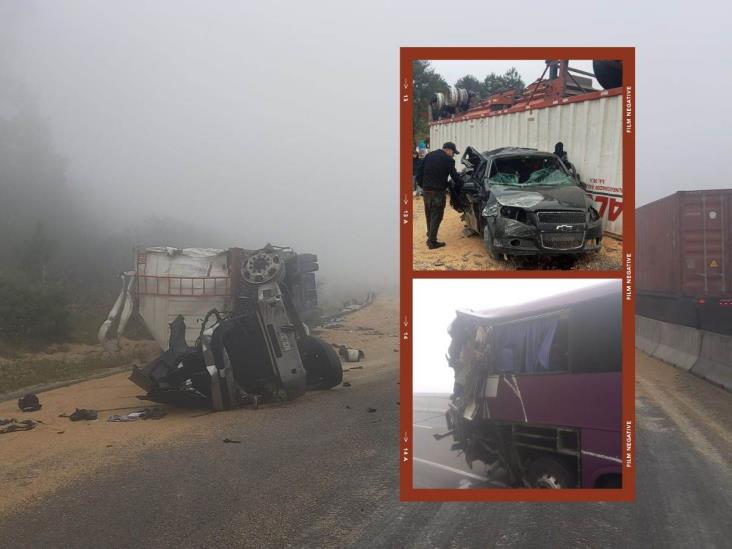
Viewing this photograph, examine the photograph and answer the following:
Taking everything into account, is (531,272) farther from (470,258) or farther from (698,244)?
(698,244)

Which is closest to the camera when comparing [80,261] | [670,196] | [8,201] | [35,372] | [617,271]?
[617,271]

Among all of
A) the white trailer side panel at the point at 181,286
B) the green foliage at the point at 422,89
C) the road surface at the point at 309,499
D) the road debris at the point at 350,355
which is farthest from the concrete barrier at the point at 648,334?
the green foliage at the point at 422,89

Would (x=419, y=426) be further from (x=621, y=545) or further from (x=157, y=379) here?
(x=157, y=379)

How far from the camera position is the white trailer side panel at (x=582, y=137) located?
2.60 meters

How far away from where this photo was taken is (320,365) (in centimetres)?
1134

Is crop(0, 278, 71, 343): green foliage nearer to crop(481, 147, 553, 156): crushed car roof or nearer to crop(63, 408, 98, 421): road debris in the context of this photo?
crop(63, 408, 98, 421): road debris

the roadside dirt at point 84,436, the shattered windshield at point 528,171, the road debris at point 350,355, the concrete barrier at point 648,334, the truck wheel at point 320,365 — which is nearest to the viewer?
the shattered windshield at point 528,171

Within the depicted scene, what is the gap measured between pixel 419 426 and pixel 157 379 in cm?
775

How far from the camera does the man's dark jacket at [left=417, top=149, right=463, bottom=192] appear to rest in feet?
9.18

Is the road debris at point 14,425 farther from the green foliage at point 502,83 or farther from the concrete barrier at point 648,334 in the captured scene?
the concrete barrier at point 648,334

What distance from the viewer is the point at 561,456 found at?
8.46 feet

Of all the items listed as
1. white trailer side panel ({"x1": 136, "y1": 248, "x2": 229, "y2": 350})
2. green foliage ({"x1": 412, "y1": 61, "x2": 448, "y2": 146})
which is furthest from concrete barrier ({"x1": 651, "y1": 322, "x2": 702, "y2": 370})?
green foliage ({"x1": 412, "y1": 61, "x2": 448, "y2": 146})

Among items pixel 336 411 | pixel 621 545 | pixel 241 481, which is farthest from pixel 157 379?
pixel 621 545

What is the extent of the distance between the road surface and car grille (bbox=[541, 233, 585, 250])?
10.4 ft
